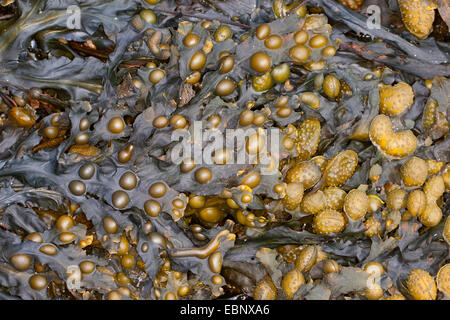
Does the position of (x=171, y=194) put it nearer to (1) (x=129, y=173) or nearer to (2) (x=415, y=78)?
(1) (x=129, y=173)

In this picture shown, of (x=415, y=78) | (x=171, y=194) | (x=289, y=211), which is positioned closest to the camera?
(x=171, y=194)

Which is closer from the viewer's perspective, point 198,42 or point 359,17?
point 198,42

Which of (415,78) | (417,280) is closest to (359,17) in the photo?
(415,78)

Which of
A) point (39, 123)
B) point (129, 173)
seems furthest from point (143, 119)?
point (39, 123)

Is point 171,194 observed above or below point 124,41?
below

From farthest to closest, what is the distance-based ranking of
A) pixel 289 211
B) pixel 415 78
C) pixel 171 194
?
1. pixel 415 78
2. pixel 289 211
3. pixel 171 194

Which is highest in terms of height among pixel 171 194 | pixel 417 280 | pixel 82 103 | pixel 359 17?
pixel 359 17
